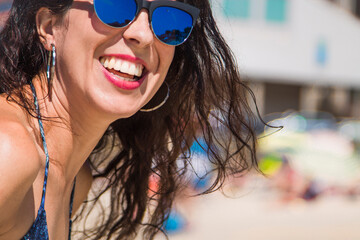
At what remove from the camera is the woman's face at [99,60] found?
177 cm

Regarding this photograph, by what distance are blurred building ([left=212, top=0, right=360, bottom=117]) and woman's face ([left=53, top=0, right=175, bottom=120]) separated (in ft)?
51.4

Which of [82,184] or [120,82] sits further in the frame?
[82,184]

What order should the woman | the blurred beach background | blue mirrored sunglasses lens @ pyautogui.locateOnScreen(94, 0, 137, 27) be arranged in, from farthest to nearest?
1. the blurred beach background
2. blue mirrored sunglasses lens @ pyautogui.locateOnScreen(94, 0, 137, 27)
3. the woman

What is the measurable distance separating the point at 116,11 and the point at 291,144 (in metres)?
9.19

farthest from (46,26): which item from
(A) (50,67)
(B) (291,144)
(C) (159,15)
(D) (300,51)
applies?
(D) (300,51)

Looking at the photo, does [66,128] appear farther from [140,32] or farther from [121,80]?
[140,32]

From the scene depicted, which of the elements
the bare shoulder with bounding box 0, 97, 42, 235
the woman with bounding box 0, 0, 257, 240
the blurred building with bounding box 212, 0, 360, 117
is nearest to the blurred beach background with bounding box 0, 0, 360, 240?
the blurred building with bounding box 212, 0, 360, 117

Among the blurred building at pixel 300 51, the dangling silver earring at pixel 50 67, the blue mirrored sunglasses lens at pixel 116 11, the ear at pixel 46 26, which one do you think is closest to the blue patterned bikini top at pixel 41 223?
the dangling silver earring at pixel 50 67

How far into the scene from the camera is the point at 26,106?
1715 mm

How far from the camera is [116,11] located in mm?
1758

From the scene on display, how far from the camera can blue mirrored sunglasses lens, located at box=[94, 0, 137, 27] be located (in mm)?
1752

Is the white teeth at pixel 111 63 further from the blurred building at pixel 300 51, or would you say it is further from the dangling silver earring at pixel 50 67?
the blurred building at pixel 300 51

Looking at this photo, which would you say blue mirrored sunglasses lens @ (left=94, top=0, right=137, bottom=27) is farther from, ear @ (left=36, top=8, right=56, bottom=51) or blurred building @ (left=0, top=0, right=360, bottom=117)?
blurred building @ (left=0, top=0, right=360, bottom=117)

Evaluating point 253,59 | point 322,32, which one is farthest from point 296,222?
point 322,32
